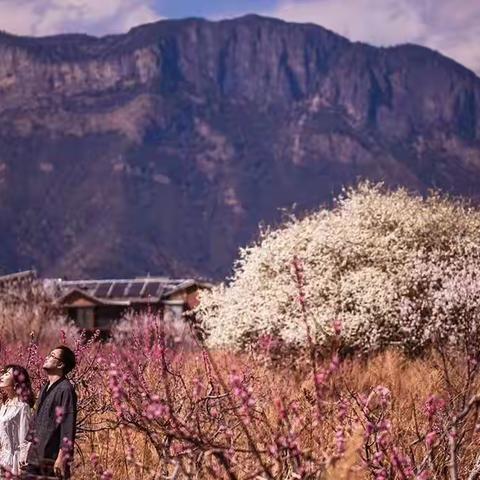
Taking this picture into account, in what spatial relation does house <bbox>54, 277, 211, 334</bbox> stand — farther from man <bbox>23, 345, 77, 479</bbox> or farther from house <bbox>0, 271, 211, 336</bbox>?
man <bbox>23, 345, 77, 479</bbox>

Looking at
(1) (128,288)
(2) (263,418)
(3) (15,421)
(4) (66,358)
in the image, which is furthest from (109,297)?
(4) (66,358)

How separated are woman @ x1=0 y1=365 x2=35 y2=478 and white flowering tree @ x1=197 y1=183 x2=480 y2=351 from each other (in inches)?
483

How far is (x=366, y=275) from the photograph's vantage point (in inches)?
944

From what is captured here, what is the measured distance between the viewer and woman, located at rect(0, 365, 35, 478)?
30.6 feet

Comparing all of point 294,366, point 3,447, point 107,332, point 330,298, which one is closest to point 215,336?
point 330,298

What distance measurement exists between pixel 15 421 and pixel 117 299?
2915 inches

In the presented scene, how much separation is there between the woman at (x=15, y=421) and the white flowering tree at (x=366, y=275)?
40.3 ft

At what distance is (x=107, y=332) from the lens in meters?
67.8

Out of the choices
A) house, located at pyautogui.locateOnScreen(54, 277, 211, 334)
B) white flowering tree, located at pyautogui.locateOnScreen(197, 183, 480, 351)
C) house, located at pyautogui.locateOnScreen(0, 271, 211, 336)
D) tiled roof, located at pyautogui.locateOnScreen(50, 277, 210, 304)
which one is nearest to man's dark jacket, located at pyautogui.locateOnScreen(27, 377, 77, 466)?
white flowering tree, located at pyautogui.locateOnScreen(197, 183, 480, 351)

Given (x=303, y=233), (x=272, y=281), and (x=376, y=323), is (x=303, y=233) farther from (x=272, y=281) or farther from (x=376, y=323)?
(x=376, y=323)

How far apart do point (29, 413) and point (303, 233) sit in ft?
57.9

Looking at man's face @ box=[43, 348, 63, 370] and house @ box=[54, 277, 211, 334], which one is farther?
house @ box=[54, 277, 211, 334]

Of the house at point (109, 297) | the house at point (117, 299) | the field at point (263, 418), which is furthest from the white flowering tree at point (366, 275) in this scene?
the house at point (117, 299)

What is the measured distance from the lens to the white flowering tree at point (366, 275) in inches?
909
